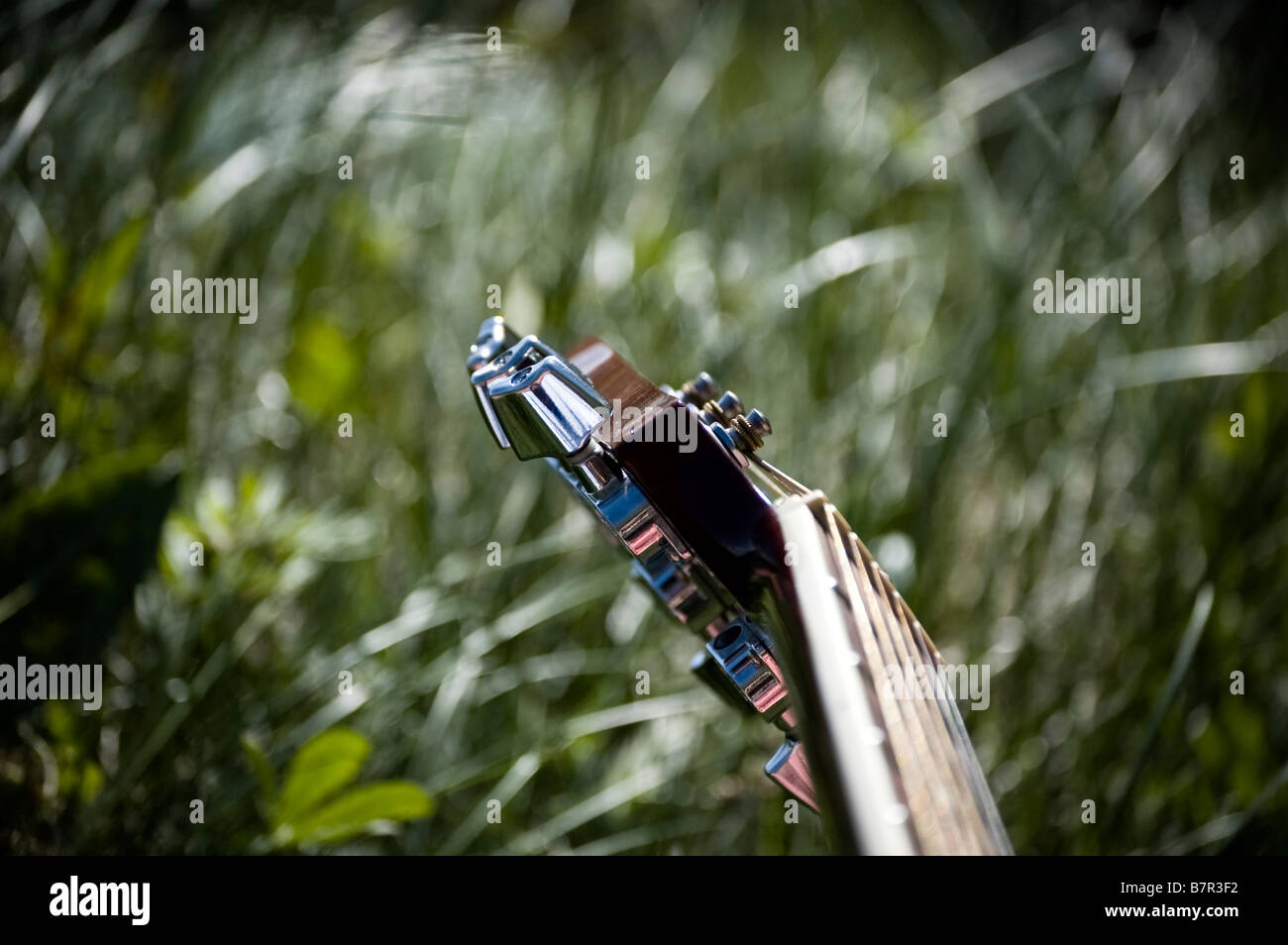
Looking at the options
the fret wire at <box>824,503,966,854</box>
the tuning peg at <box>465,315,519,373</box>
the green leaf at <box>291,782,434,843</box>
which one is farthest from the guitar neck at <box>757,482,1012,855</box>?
the green leaf at <box>291,782,434,843</box>

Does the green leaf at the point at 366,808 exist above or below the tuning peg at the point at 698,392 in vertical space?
below

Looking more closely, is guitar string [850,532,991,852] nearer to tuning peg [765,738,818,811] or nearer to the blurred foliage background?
tuning peg [765,738,818,811]

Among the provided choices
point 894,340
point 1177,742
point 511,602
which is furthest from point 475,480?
point 1177,742

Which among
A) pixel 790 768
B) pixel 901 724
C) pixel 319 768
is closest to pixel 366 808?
pixel 319 768

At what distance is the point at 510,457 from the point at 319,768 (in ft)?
1.46

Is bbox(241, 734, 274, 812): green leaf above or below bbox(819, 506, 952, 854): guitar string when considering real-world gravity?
below

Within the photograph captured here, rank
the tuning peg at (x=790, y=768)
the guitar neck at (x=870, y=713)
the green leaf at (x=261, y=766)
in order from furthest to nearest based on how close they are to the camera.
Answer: the green leaf at (x=261, y=766) → the tuning peg at (x=790, y=768) → the guitar neck at (x=870, y=713)

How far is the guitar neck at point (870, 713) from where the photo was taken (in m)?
0.29

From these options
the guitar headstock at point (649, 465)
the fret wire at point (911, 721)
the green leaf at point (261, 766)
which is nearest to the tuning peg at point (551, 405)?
the guitar headstock at point (649, 465)

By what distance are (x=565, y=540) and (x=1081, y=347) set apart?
747mm

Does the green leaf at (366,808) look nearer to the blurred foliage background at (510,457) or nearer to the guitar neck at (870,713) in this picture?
the blurred foliage background at (510,457)

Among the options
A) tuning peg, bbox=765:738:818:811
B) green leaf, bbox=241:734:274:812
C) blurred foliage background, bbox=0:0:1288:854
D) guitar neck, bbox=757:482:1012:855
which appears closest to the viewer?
guitar neck, bbox=757:482:1012:855

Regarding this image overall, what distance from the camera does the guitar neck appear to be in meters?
0.29

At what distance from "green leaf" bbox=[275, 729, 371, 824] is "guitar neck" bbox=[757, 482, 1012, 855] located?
396 mm
